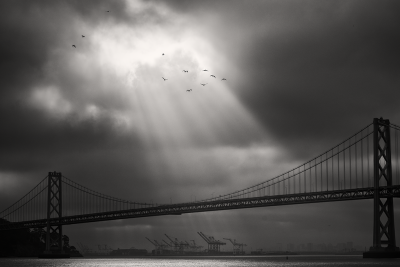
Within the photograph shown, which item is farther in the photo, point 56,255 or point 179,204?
point 56,255

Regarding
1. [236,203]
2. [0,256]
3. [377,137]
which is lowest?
[0,256]

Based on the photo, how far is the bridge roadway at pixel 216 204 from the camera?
72000mm

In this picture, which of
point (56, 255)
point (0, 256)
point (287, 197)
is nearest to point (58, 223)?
point (56, 255)

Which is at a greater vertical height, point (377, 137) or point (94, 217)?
point (377, 137)

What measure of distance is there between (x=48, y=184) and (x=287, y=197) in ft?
157

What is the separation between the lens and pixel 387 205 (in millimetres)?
68375

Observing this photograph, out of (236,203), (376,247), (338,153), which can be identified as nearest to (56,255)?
(236,203)

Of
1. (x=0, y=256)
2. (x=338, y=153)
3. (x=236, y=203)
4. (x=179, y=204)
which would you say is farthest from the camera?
(x=0, y=256)

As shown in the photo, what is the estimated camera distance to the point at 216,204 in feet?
308

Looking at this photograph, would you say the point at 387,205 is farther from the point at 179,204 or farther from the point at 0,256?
the point at 0,256

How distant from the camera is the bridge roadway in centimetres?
7200

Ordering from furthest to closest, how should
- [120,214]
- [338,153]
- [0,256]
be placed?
1. [0,256]
2. [120,214]
3. [338,153]

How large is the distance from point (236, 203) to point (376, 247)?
28.1m

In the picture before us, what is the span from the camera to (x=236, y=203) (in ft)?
301
